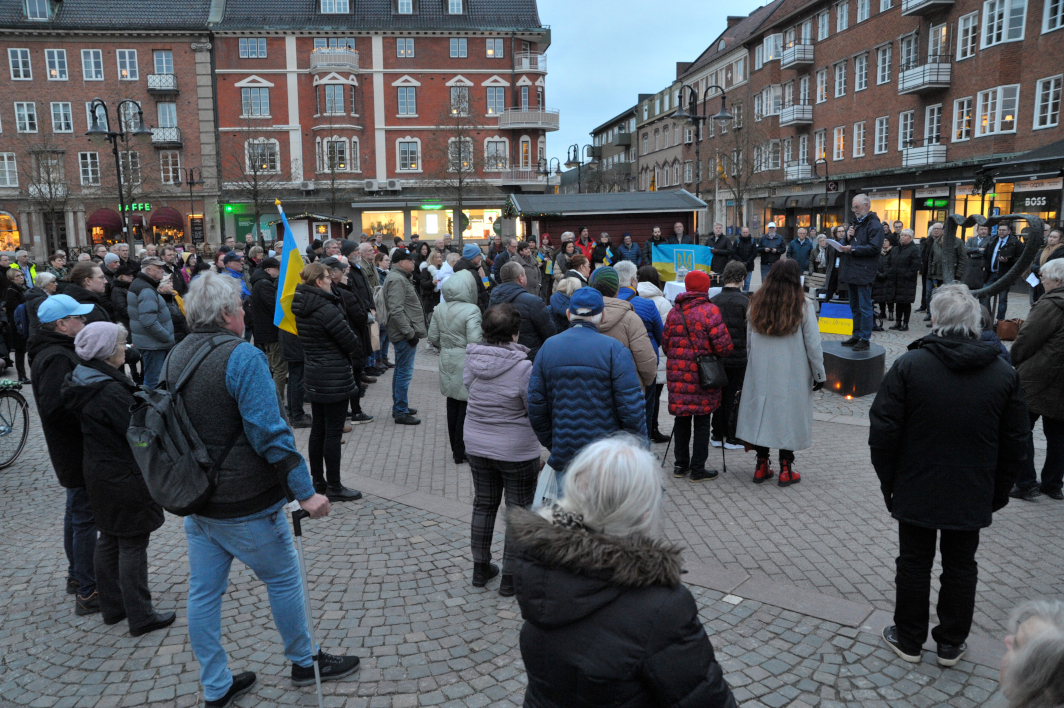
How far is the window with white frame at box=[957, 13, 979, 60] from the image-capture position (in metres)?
31.1

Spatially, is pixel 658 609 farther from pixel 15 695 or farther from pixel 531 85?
pixel 531 85

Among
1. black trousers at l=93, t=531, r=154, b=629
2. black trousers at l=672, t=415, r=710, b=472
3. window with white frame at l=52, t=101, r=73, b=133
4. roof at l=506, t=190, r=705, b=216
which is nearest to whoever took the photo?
black trousers at l=93, t=531, r=154, b=629

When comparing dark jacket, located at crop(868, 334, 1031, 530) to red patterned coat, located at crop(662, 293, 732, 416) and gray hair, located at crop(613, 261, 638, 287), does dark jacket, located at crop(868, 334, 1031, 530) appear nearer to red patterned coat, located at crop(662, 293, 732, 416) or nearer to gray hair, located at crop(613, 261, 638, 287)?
red patterned coat, located at crop(662, 293, 732, 416)

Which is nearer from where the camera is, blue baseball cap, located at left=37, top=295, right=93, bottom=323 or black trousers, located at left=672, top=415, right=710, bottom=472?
blue baseball cap, located at left=37, top=295, right=93, bottom=323

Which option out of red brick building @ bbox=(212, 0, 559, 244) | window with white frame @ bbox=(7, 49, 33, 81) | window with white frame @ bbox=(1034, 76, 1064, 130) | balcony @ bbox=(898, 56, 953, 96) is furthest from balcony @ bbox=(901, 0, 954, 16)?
window with white frame @ bbox=(7, 49, 33, 81)

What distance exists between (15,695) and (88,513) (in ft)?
3.61

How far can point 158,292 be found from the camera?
30.6 feet

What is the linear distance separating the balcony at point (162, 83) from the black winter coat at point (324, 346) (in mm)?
46265

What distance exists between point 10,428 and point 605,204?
14649 millimetres

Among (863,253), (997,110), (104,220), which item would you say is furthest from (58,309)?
(104,220)

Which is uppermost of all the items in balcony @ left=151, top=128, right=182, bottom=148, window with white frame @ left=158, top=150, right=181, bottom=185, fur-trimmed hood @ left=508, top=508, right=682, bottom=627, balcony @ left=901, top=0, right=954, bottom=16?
balcony @ left=901, top=0, right=954, bottom=16

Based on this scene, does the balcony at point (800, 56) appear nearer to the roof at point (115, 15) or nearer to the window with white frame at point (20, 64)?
the roof at point (115, 15)

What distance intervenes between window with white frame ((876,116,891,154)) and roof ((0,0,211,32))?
128 ft

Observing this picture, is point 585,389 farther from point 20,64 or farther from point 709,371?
point 20,64
